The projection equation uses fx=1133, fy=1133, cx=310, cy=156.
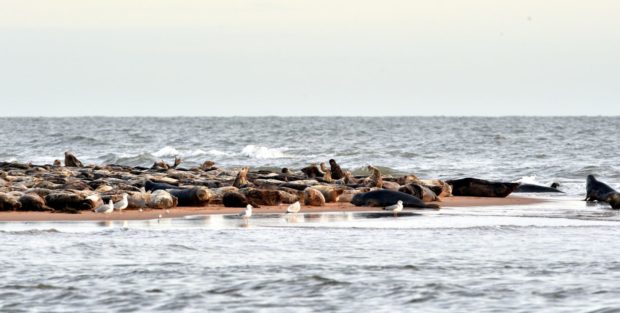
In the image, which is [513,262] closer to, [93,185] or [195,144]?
[93,185]

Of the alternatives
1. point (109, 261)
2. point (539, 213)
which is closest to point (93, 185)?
point (539, 213)

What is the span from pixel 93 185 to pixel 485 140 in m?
37.7

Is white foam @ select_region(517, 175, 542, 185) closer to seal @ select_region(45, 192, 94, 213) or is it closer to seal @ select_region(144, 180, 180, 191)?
seal @ select_region(144, 180, 180, 191)

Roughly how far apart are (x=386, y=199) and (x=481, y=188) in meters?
4.45

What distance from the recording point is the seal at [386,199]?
1972cm

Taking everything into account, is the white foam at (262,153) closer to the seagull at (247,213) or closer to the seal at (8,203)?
the seal at (8,203)

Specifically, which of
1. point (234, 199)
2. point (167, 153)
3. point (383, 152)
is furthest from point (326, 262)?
point (167, 153)

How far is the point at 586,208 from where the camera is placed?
20.1 metres

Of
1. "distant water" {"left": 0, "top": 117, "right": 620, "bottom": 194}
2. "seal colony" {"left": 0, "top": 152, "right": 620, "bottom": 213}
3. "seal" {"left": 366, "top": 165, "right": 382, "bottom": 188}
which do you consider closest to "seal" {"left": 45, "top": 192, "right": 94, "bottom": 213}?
"seal colony" {"left": 0, "top": 152, "right": 620, "bottom": 213}

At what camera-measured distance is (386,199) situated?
19734 mm

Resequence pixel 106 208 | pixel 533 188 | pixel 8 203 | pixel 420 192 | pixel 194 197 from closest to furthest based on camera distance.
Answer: pixel 106 208 → pixel 8 203 → pixel 194 197 → pixel 420 192 → pixel 533 188

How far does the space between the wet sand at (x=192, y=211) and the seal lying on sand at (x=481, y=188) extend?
3.16 ft

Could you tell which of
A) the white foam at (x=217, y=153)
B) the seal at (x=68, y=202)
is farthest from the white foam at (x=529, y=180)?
the white foam at (x=217, y=153)

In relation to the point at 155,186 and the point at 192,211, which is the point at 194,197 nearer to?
the point at 192,211
